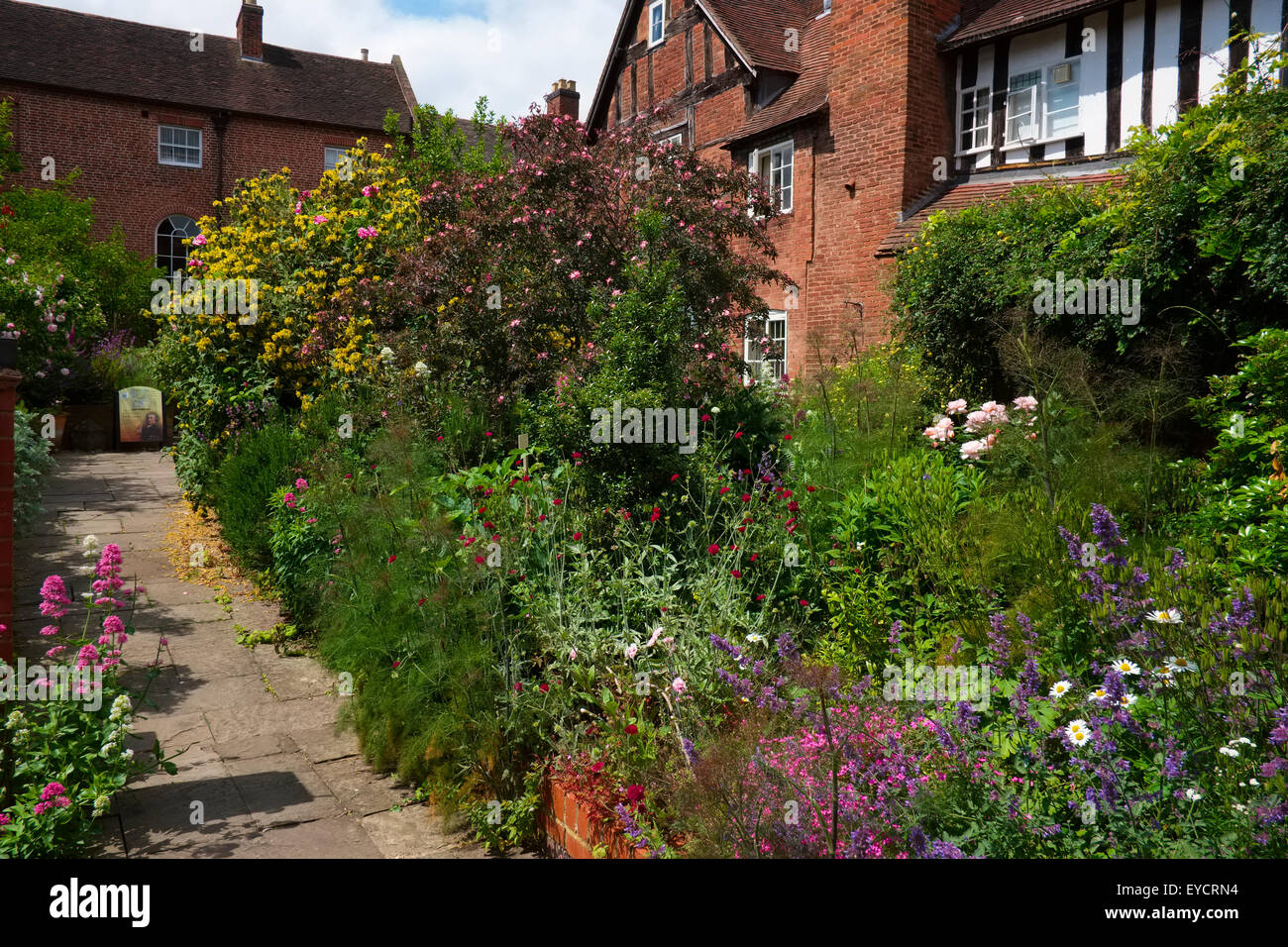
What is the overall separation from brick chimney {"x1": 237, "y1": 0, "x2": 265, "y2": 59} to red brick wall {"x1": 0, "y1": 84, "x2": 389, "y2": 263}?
2.75m

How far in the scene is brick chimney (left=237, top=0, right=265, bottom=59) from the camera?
27047 mm

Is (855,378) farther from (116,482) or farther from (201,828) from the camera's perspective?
(116,482)

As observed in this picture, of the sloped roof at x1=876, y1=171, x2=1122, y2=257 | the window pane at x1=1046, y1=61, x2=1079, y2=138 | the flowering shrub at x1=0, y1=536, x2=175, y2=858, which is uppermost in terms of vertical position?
the window pane at x1=1046, y1=61, x2=1079, y2=138

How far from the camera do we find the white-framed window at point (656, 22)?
1920 centimetres

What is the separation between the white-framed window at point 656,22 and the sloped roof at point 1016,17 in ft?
24.5

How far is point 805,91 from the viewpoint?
16219 millimetres

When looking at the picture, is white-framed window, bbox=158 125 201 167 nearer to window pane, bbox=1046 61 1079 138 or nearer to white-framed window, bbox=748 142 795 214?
white-framed window, bbox=748 142 795 214

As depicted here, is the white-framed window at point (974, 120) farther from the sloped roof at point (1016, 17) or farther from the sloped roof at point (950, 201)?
the sloped roof at point (1016, 17)

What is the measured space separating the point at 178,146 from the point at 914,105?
833 inches

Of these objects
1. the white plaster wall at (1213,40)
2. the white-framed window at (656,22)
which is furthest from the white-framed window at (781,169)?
the white plaster wall at (1213,40)

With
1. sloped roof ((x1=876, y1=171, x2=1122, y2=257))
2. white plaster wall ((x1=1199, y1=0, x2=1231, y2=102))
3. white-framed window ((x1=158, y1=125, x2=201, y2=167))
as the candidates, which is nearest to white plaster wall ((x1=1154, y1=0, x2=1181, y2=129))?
white plaster wall ((x1=1199, y1=0, x2=1231, y2=102))

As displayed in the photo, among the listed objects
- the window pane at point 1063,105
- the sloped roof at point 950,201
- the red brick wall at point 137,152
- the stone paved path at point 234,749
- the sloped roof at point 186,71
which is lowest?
the stone paved path at point 234,749
